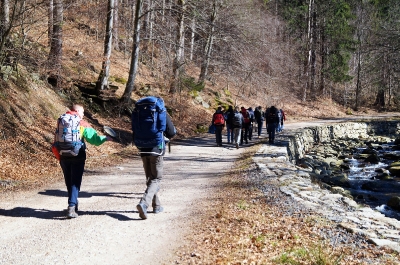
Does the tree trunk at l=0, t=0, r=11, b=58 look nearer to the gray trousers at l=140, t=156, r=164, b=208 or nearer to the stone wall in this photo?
the gray trousers at l=140, t=156, r=164, b=208

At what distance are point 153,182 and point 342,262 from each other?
301cm

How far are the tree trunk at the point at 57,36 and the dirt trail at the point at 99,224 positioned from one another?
5.67 meters

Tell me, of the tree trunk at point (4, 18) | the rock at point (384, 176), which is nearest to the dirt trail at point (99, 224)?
the tree trunk at point (4, 18)

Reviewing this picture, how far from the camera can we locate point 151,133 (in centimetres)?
623

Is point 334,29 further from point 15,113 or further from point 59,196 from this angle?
point 59,196

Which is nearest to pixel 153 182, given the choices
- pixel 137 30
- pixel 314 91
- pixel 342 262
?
pixel 342 262

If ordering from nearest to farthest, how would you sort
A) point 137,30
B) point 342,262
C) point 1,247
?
point 342,262 → point 1,247 → point 137,30

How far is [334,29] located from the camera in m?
43.8

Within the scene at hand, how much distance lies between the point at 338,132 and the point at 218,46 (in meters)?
12.2

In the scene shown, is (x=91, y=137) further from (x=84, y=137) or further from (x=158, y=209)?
(x=158, y=209)

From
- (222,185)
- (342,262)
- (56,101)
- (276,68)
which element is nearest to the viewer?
(342,262)

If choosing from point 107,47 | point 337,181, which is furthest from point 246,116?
point 107,47

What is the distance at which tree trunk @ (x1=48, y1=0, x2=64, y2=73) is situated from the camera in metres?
13.0

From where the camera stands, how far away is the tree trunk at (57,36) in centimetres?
1300
